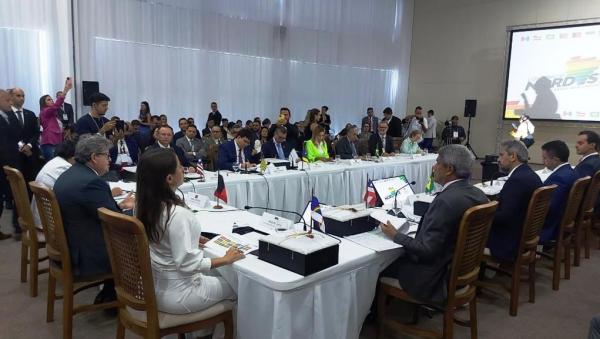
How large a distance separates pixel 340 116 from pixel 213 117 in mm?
4328

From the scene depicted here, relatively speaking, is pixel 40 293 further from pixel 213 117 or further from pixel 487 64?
pixel 487 64

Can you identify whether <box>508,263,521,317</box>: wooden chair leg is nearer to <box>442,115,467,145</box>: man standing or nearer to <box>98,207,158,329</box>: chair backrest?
<box>98,207,158,329</box>: chair backrest

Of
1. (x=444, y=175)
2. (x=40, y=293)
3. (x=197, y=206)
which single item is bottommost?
(x=40, y=293)

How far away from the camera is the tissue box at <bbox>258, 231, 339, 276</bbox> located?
1761mm

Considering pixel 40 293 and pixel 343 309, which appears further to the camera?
pixel 40 293

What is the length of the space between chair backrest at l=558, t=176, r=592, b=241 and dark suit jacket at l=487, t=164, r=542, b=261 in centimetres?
54

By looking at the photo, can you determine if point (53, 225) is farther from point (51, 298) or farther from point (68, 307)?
point (51, 298)

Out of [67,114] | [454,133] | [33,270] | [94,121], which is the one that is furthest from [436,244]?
[454,133]

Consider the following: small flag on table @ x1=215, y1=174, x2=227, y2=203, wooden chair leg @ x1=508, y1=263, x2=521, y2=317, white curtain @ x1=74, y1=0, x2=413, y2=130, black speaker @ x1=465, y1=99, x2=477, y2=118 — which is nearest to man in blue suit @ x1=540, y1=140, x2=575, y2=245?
wooden chair leg @ x1=508, y1=263, x2=521, y2=317

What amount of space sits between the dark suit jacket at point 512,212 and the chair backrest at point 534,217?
0.05 meters

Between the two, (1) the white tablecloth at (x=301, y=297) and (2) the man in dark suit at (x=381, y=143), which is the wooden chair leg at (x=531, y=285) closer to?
(1) the white tablecloth at (x=301, y=297)

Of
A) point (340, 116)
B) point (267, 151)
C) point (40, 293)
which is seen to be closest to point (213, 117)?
point (267, 151)

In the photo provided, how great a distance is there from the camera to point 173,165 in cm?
175

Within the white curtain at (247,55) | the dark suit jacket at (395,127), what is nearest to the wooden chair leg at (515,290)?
the white curtain at (247,55)
